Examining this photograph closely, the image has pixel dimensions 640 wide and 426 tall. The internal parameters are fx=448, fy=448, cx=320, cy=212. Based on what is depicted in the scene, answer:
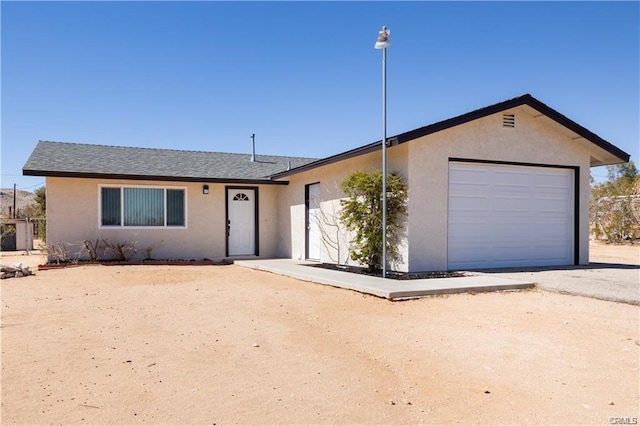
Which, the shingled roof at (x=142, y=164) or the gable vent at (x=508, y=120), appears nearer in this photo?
the gable vent at (x=508, y=120)

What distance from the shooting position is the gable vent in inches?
437

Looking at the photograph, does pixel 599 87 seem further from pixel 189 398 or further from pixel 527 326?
pixel 189 398

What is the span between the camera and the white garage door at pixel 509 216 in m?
10.6

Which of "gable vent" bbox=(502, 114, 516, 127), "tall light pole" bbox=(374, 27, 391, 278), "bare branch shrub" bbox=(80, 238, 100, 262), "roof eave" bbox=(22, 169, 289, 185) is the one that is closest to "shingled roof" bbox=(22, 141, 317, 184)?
"roof eave" bbox=(22, 169, 289, 185)

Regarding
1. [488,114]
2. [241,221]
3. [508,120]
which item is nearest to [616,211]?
[508,120]

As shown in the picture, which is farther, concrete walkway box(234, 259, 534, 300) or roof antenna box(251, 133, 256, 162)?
roof antenna box(251, 133, 256, 162)

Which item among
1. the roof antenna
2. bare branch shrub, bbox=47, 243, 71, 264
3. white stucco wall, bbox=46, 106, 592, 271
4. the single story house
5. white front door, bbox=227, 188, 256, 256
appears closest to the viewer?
white stucco wall, bbox=46, 106, 592, 271

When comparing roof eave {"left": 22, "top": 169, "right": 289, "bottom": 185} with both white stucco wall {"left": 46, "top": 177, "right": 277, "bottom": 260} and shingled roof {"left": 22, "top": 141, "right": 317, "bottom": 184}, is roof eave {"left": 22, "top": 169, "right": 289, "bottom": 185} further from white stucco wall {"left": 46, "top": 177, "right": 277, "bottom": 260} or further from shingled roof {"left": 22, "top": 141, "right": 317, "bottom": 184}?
white stucco wall {"left": 46, "top": 177, "right": 277, "bottom": 260}

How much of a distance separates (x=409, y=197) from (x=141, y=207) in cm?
864

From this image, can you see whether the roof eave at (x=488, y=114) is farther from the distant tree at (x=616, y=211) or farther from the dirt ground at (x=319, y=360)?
the distant tree at (x=616, y=211)

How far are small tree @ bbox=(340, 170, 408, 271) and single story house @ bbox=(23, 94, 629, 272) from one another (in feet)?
0.85

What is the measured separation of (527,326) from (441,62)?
9.25 m

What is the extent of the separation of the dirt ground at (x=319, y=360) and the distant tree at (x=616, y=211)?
60.7 ft

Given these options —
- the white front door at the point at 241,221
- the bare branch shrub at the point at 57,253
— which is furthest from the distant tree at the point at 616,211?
the bare branch shrub at the point at 57,253
